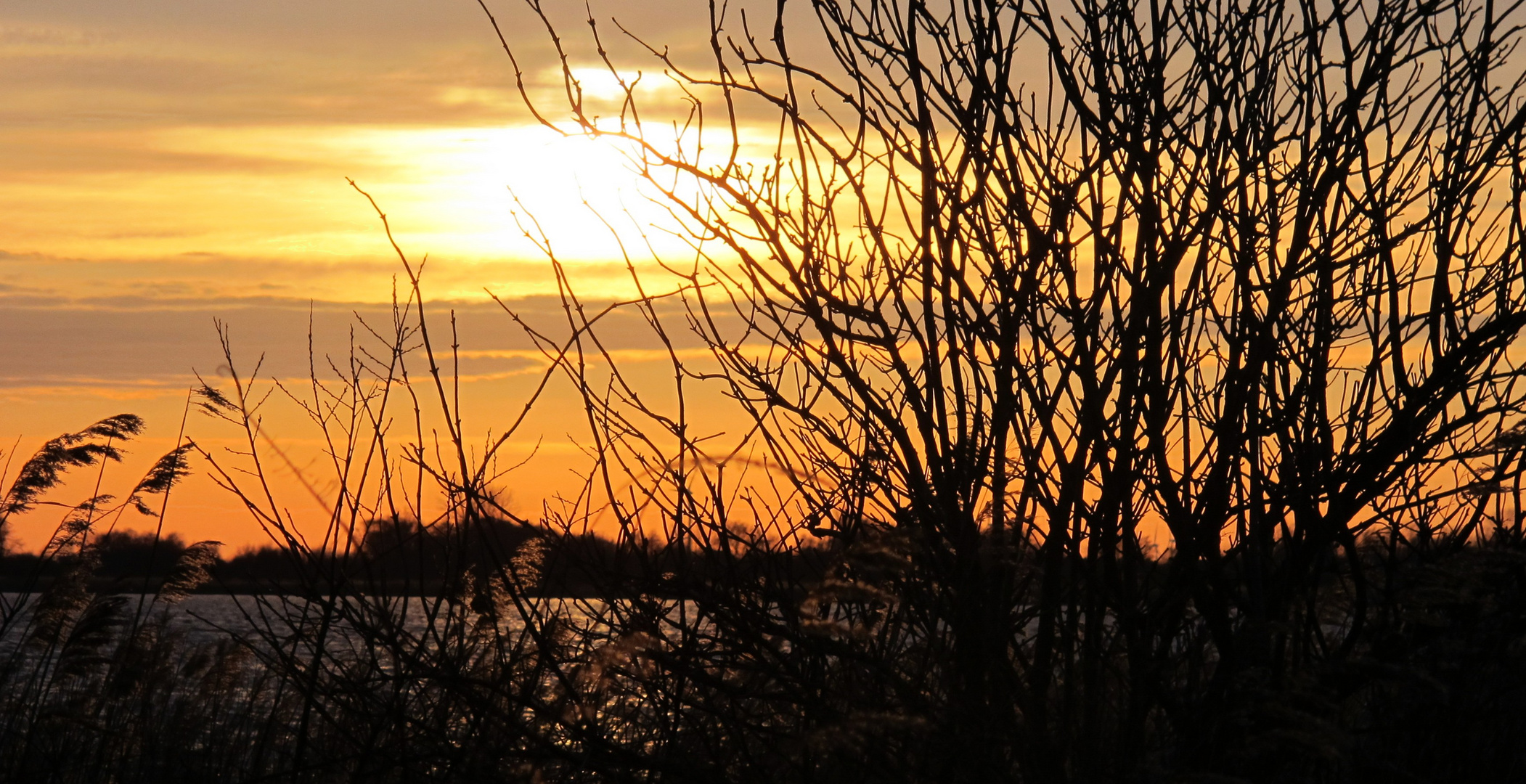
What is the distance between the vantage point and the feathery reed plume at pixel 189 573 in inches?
238

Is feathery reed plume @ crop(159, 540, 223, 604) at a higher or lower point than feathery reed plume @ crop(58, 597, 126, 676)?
higher

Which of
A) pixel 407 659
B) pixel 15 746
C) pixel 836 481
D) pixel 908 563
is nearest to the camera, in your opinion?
pixel 908 563

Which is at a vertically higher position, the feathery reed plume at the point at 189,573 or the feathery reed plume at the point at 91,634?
the feathery reed plume at the point at 189,573

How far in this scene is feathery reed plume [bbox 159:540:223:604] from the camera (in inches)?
238

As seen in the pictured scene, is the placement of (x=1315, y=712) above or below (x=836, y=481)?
below

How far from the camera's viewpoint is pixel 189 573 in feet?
20.3

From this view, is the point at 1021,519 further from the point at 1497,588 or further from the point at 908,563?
the point at 1497,588

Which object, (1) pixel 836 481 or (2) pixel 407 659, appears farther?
(1) pixel 836 481

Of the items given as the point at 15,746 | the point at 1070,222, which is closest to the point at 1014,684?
the point at 1070,222

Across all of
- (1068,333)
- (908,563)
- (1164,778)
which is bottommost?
(1164,778)

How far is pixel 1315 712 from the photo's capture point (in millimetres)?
2861

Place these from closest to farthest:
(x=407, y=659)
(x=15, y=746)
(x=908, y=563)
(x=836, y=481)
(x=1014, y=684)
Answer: (x=908, y=563) → (x=1014, y=684) → (x=407, y=659) → (x=836, y=481) → (x=15, y=746)

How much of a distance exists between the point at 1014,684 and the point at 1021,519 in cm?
35

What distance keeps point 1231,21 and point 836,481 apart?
56.3 inches
